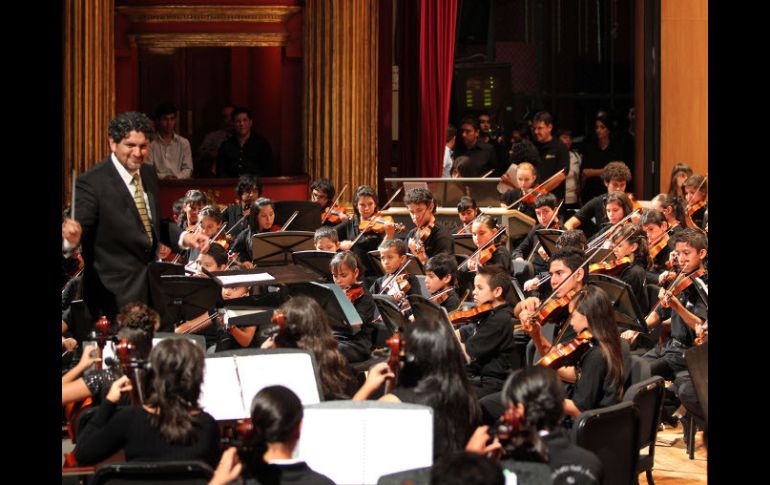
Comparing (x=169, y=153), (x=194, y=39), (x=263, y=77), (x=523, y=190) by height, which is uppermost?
(x=194, y=39)

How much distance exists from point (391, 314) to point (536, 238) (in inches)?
108

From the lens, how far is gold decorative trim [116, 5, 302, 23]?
1065 cm

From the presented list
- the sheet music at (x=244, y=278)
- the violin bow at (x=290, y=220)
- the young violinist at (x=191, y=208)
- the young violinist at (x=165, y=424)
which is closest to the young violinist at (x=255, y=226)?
the violin bow at (x=290, y=220)

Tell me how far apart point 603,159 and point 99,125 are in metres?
4.87

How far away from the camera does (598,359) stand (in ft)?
15.3

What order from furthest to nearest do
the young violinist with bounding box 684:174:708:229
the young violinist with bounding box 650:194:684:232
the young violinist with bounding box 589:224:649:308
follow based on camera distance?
1. the young violinist with bounding box 684:174:708:229
2. the young violinist with bounding box 650:194:684:232
3. the young violinist with bounding box 589:224:649:308

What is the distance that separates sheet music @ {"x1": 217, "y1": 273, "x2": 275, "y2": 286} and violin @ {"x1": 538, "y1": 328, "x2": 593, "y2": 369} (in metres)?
1.40

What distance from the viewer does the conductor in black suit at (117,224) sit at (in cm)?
464

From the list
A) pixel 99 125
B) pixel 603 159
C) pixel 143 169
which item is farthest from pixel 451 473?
pixel 603 159

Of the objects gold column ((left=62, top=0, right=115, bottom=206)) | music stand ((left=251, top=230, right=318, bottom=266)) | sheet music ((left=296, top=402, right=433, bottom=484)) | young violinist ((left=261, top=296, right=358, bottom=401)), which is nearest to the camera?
sheet music ((left=296, top=402, right=433, bottom=484))

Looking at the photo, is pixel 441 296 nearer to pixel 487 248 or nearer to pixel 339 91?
pixel 487 248

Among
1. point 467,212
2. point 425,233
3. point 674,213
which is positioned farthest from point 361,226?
point 674,213

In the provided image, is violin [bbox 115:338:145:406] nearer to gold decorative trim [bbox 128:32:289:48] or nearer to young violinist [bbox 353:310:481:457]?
young violinist [bbox 353:310:481:457]

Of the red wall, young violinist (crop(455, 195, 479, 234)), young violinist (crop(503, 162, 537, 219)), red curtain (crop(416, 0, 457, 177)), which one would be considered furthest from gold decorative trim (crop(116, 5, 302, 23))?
young violinist (crop(455, 195, 479, 234))
